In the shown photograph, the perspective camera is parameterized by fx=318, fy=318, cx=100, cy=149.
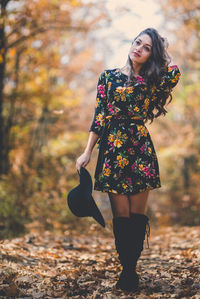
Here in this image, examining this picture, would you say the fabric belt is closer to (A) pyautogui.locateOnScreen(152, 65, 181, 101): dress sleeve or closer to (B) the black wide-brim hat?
(B) the black wide-brim hat

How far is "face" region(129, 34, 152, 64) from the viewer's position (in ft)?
8.52

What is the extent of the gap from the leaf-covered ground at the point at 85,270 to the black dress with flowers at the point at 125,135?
0.83 metres

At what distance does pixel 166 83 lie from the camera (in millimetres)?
2631

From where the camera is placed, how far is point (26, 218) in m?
5.87

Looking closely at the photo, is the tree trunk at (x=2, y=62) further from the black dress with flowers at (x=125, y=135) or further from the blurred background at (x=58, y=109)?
the black dress with flowers at (x=125, y=135)

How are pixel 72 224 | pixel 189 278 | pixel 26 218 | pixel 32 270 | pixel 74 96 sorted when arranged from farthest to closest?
pixel 74 96 → pixel 72 224 → pixel 26 218 → pixel 32 270 → pixel 189 278

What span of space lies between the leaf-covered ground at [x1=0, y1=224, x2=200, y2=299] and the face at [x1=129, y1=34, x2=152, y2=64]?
72.6 inches

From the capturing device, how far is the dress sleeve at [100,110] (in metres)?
2.62

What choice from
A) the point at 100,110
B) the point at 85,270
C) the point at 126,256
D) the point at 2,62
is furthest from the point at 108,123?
the point at 2,62

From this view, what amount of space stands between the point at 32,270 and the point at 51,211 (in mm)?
3317

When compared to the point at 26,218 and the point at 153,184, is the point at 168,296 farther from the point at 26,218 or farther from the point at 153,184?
the point at 26,218

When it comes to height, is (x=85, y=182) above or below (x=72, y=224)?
above

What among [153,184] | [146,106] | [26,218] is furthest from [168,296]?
[26,218]

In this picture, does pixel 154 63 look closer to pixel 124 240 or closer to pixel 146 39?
pixel 146 39
